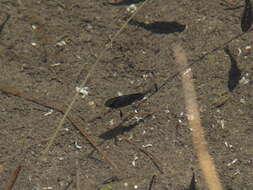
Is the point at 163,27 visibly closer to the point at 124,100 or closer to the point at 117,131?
the point at 124,100

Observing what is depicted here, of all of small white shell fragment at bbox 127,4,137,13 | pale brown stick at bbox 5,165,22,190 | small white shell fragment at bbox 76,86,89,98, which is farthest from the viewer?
small white shell fragment at bbox 127,4,137,13

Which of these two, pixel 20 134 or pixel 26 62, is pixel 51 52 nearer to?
pixel 26 62

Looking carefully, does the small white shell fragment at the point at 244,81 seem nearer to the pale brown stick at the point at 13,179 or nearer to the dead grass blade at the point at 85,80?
the dead grass blade at the point at 85,80

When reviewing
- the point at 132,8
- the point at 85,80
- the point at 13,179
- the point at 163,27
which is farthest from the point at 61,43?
the point at 13,179

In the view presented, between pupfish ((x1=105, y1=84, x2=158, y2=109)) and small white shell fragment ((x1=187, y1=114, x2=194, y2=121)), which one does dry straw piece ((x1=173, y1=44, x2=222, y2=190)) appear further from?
pupfish ((x1=105, y1=84, x2=158, y2=109))

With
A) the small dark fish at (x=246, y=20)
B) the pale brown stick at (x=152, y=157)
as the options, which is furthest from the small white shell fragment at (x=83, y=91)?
the small dark fish at (x=246, y=20)

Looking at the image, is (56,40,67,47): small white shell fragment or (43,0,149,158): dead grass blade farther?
(56,40,67,47): small white shell fragment

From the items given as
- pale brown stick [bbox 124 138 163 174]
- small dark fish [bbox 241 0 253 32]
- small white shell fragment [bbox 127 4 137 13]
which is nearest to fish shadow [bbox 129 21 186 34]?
small white shell fragment [bbox 127 4 137 13]
